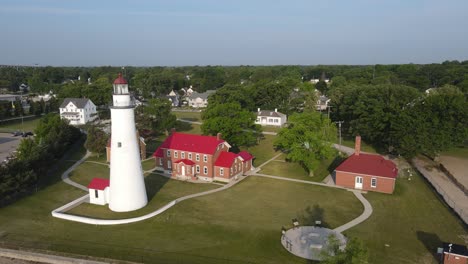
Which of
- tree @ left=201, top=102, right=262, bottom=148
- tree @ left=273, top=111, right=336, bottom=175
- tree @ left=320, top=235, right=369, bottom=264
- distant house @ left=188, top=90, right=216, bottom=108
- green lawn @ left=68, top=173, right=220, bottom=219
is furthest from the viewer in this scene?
distant house @ left=188, top=90, right=216, bottom=108

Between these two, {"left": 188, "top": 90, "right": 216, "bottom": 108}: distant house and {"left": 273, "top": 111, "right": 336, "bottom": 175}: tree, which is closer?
{"left": 273, "top": 111, "right": 336, "bottom": 175}: tree

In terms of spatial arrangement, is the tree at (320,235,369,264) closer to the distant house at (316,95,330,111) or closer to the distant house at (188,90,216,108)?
the distant house at (316,95,330,111)

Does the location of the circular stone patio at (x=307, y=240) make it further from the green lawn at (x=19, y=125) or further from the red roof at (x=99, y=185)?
the green lawn at (x=19, y=125)

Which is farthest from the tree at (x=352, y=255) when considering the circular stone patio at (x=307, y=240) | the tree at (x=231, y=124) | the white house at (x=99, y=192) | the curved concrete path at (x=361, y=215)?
the tree at (x=231, y=124)

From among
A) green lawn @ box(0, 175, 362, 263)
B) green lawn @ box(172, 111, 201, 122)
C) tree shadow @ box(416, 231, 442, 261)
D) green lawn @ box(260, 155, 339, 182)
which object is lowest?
green lawn @ box(0, 175, 362, 263)

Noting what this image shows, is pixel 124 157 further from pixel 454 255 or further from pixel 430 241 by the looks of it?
pixel 454 255

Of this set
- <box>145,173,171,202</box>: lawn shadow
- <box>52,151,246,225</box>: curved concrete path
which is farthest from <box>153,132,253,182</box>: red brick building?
<box>52,151,246,225</box>: curved concrete path

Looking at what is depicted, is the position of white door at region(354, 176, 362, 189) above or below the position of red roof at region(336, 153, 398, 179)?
below
